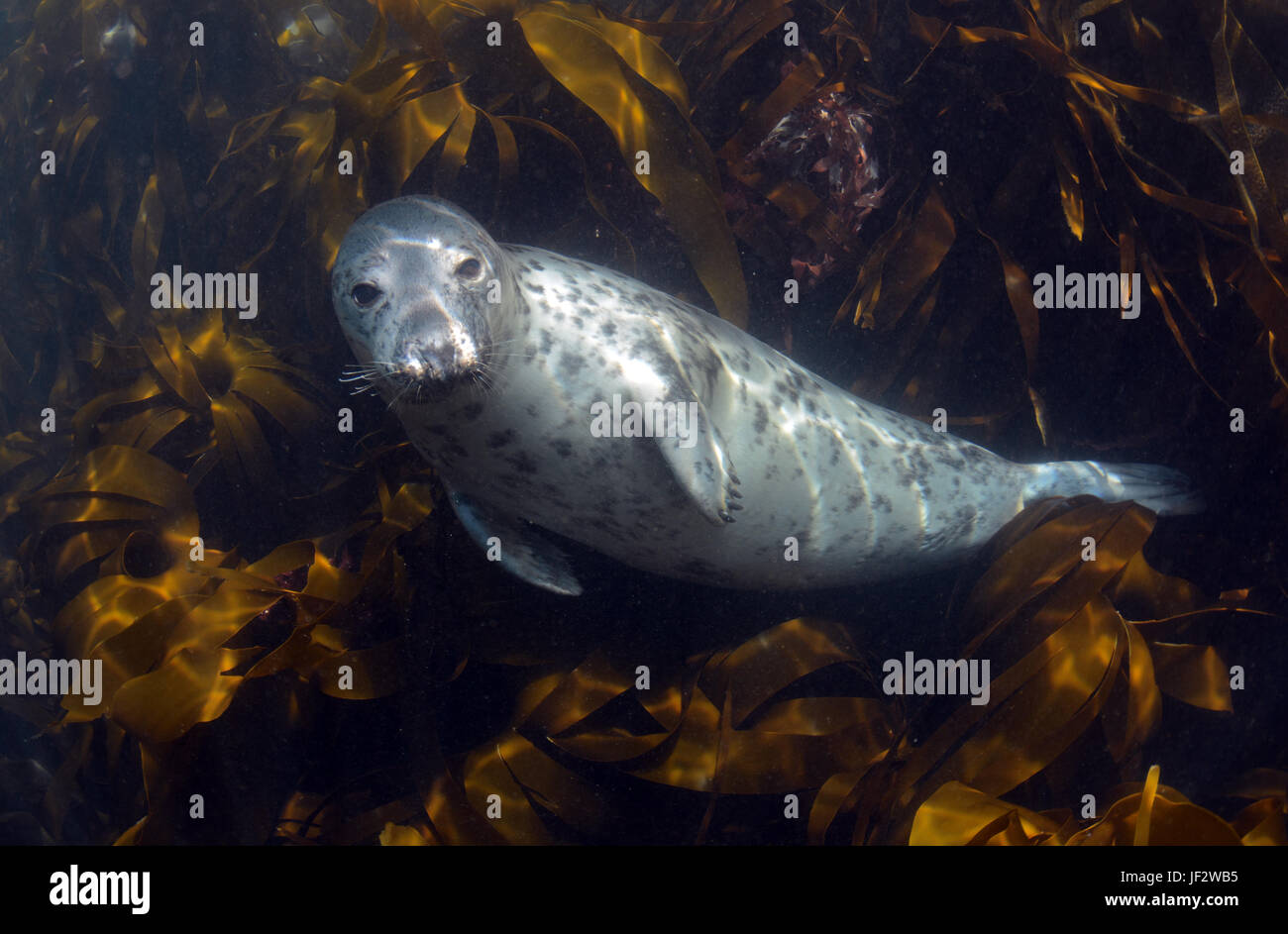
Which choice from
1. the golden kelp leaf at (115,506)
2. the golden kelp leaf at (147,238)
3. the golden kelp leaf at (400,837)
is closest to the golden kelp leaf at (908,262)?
the golden kelp leaf at (400,837)

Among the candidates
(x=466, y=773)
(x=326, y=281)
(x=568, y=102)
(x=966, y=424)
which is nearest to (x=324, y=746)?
(x=466, y=773)

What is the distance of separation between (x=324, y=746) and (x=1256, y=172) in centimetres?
401

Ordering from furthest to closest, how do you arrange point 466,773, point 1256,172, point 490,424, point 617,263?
point 617,263
point 466,773
point 1256,172
point 490,424

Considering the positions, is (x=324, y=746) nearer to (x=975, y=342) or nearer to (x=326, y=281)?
(x=326, y=281)

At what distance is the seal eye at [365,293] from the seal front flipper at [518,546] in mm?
869

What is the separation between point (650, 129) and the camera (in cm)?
248

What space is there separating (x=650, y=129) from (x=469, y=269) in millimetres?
1117

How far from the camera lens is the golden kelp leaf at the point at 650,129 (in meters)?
2.45

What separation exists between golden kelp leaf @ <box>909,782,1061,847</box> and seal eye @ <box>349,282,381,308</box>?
89.2 inches

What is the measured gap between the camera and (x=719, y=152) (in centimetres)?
278

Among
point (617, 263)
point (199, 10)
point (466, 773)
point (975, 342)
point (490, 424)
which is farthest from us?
point (199, 10)

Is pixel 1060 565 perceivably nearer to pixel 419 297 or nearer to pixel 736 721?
pixel 736 721
